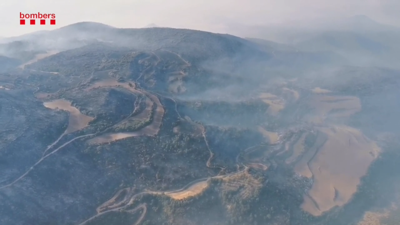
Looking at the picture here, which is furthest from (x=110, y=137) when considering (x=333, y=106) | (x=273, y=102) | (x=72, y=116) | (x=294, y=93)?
(x=333, y=106)

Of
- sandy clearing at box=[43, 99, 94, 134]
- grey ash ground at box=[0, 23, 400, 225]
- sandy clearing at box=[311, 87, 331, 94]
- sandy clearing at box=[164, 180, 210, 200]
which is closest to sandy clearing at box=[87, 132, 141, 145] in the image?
grey ash ground at box=[0, 23, 400, 225]

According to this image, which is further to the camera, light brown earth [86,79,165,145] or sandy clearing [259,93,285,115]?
sandy clearing [259,93,285,115]

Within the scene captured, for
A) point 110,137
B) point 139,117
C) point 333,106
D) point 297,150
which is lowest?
point 110,137

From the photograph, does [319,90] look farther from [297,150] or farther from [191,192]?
[191,192]

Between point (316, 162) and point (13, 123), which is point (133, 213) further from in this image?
point (316, 162)

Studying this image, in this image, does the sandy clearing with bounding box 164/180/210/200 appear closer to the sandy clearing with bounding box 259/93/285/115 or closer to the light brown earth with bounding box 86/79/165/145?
the light brown earth with bounding box 86/79/165/145
